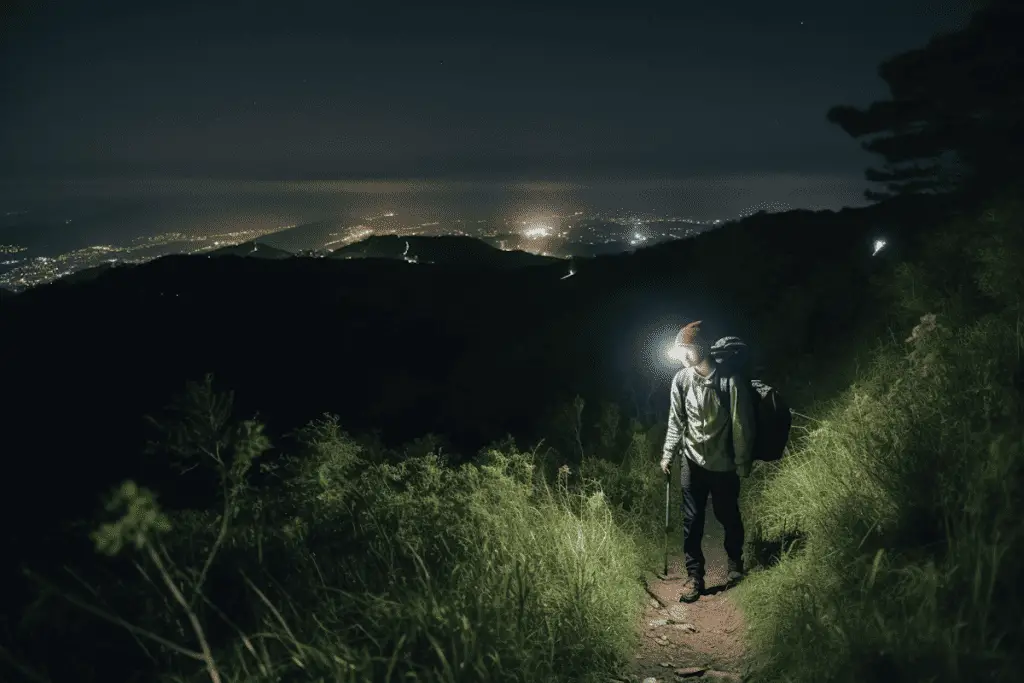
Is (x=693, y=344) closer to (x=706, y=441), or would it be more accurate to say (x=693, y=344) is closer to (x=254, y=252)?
(x=706, y=441)

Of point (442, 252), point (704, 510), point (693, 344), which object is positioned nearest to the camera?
point (693, 344)

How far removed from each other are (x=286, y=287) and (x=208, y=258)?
16.3m

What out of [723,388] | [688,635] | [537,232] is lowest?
[688,635]

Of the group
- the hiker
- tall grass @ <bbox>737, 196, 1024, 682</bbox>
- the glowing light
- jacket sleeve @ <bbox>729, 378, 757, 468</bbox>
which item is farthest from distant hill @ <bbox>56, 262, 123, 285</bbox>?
tall grass @ <bbox>737, 196, 1024, 682</bbox>

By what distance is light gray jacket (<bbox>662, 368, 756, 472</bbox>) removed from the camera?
4.17 metres

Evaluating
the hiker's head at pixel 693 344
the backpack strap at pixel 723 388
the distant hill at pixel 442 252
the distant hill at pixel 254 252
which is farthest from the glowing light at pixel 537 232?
the backpack strap at pixel 723 388

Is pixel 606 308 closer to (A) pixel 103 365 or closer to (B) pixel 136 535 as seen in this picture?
(B) pixel 136 535

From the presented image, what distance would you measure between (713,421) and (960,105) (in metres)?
14.6

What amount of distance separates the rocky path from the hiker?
0.39 ft

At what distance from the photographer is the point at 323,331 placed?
41.0 metres

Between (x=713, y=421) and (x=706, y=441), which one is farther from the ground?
(x=713, y=421)

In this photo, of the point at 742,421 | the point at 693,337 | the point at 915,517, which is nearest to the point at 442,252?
the point at 693,337

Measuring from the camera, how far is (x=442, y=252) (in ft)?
201

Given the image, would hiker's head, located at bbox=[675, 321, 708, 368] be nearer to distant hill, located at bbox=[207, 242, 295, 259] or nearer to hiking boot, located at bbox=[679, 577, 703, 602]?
hiking boot, located at bbox=[679, 577, 703, 602]
